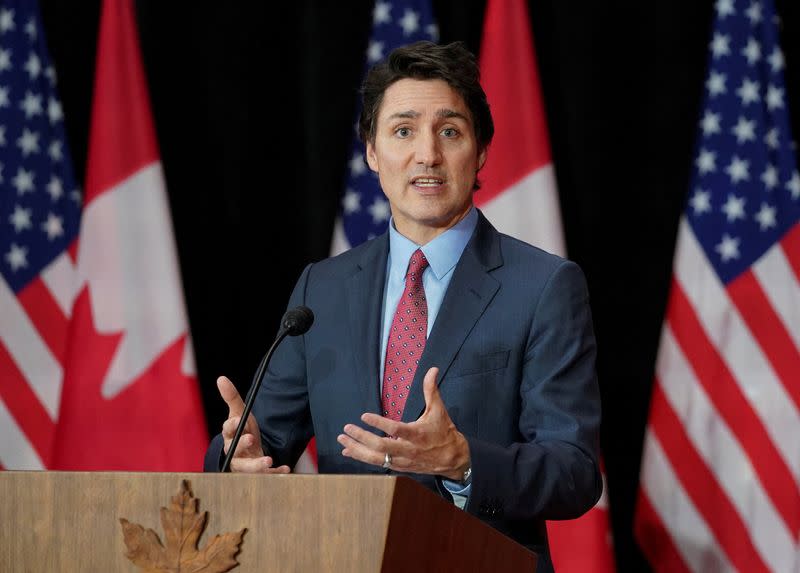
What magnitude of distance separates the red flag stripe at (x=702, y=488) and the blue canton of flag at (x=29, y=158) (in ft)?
7.05

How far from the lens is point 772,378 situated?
377cm

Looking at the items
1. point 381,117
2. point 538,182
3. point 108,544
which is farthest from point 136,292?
point 108,544

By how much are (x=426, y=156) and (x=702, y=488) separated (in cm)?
184

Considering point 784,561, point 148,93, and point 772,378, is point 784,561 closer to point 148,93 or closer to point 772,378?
point 772,378

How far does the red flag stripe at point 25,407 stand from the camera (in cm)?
405

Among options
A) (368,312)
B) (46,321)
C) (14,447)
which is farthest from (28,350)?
(368,312)

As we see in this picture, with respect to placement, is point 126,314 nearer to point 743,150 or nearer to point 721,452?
point 721,452

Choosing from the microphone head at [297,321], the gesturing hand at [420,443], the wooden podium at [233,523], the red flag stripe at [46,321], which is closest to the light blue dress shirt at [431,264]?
the microphone head at [297,321]

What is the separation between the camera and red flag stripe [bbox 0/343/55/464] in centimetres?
405

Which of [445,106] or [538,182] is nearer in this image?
[445,106]

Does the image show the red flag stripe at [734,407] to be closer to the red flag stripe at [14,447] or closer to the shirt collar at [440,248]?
the shirt collar at [440,248]

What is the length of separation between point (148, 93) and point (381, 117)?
1.78m

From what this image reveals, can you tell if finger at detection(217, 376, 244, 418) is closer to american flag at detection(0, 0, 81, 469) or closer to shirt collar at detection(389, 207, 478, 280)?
shirt collar at detection(389, 207, 478, 280)

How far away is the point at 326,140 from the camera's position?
4160 mm
